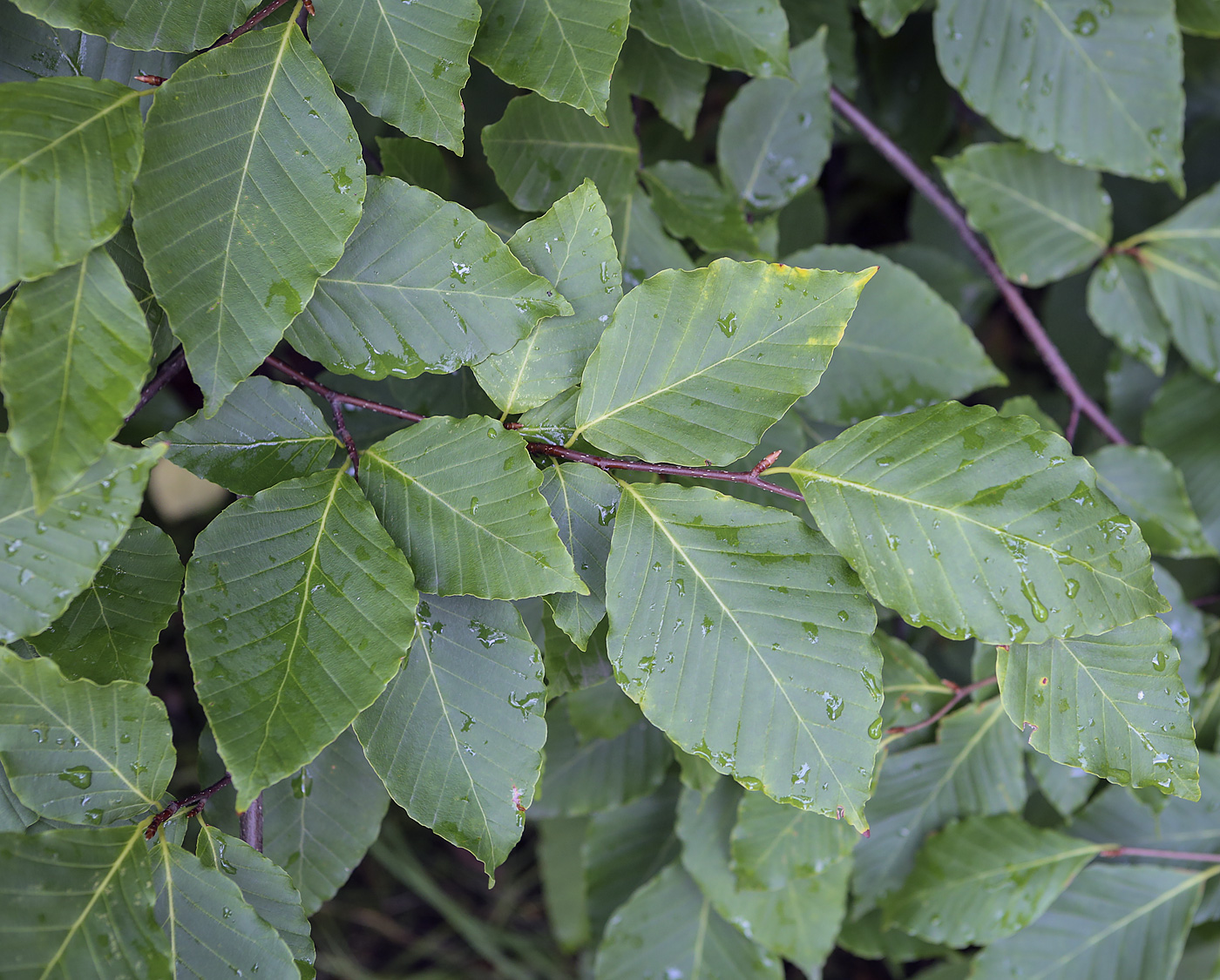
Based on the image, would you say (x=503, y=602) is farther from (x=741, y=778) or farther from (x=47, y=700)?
(x=47, y=700)

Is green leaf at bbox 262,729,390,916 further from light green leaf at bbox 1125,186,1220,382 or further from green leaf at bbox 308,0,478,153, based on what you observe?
light green leaf at bbox 1125,186,1220,382

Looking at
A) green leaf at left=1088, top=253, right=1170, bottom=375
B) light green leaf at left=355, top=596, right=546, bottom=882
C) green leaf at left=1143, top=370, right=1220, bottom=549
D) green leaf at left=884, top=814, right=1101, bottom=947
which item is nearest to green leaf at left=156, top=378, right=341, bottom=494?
light green leaf at left=355, top=596, right=546, bottom=882

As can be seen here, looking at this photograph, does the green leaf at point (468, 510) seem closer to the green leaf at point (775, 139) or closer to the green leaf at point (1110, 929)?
the green leaf at point (775, 139)

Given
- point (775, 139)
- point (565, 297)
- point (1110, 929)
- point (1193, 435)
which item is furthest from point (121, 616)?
point (1193, 435)

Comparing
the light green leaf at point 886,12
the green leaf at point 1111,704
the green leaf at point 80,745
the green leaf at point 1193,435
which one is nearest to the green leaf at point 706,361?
the green leaf at point 1111,704

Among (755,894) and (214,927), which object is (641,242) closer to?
(214,927)

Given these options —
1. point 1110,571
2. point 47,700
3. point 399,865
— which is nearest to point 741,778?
point 1110,571

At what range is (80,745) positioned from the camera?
23.1 inches

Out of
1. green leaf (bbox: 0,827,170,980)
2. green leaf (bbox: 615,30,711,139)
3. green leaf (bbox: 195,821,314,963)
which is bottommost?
green leaf (bbox: 195,821,314,963)

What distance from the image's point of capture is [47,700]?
575mm

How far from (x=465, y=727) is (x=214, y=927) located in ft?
0.73

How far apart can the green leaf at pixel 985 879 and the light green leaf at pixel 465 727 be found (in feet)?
2.24

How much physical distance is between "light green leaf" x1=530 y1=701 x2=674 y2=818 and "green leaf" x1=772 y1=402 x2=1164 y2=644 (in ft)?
1.79

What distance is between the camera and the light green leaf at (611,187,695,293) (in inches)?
32.9
